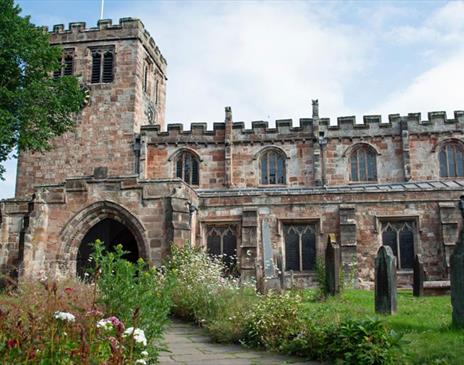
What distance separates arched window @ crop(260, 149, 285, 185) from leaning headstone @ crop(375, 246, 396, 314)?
16922mm

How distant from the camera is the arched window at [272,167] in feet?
91.1

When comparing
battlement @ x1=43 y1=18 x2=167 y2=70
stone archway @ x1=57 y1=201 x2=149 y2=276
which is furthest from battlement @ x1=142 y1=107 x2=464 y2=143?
stone archway @ x1=57 y1=201 x2=149 y2=276

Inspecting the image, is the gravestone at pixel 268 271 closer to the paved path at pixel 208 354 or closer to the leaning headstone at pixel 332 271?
the leaning headstone at pixel 332 271

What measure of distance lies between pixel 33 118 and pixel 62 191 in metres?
6.44

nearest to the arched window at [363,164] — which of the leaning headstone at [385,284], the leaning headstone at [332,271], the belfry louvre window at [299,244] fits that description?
the belfry louvre window at [299,244]

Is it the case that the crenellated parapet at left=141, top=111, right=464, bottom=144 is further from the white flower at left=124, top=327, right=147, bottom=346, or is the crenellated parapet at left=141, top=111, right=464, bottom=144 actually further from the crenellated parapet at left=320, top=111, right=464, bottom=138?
the white flower at left=124, top=327, right=147, bottom=346

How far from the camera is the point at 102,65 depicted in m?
30.1

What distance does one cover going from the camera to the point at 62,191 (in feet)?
57.7

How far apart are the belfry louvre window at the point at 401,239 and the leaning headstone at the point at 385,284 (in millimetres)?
9876

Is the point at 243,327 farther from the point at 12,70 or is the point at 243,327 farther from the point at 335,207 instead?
the point at 12,70

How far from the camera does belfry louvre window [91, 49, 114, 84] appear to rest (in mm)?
30019

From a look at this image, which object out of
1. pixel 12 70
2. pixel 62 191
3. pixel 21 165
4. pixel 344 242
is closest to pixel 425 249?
pixel 344 242

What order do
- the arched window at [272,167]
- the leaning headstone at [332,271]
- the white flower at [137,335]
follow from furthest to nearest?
Result: the arched window at [272,167] → the leaning headstone at [332,271] → the white flower at [137,335]

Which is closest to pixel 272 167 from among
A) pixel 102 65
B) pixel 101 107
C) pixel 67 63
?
pixel 101 107
